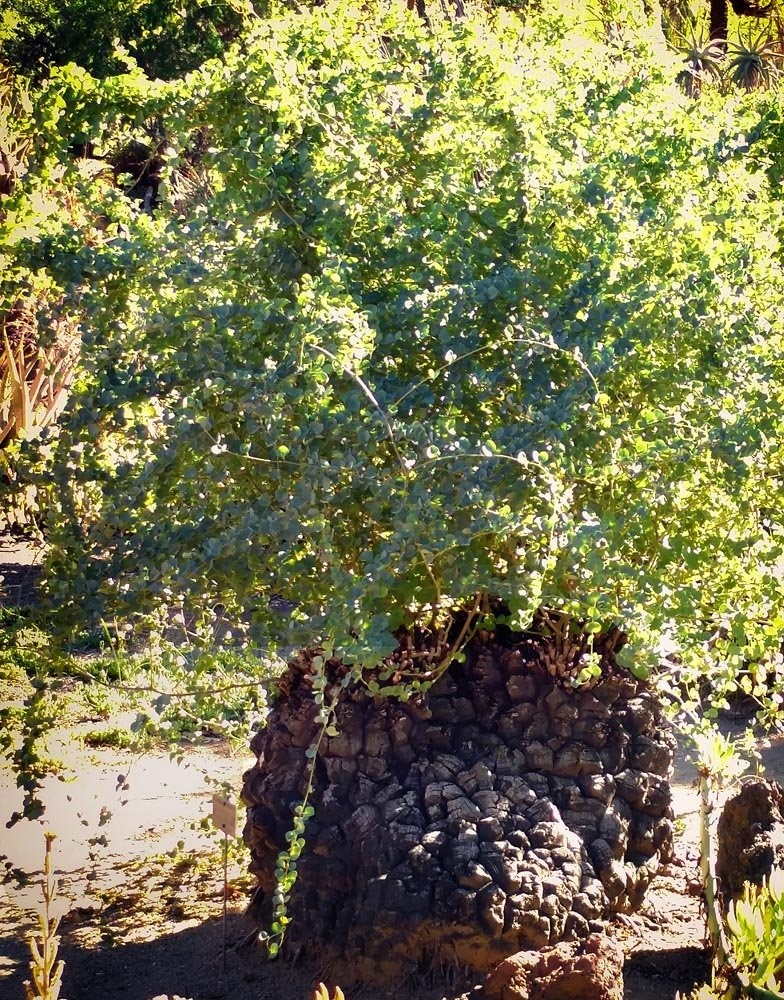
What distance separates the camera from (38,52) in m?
16.5

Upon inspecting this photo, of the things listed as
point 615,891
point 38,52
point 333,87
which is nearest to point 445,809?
point 615,891

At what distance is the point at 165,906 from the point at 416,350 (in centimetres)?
265

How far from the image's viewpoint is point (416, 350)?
391cm

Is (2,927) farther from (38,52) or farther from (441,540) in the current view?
(38,52)

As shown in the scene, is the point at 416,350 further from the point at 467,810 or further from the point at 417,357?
the point at 467,810

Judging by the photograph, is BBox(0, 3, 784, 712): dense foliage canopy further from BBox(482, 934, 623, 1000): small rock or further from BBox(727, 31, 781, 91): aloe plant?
BBox(727, 31, 781, 91): aloe plant

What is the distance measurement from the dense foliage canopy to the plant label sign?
2.82ft

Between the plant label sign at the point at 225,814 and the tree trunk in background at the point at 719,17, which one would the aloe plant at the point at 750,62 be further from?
the plant label sign at the point at 225,814

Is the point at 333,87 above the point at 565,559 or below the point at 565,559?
above

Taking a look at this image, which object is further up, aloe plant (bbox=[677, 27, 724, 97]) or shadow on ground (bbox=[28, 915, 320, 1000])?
aloe plant (bbox=[677, 27, 724, 97])

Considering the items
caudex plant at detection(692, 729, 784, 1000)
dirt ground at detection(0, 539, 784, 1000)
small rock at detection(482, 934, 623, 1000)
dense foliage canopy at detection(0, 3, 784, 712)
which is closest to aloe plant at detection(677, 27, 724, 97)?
dirt ground at detection(0, 539, 784, 1000)

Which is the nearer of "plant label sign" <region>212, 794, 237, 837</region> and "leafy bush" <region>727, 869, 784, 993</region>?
"leafy bush" <region>727, 869, 784, 993</region>

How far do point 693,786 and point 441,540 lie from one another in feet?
12.4

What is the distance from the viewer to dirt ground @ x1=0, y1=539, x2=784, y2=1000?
169 inches
